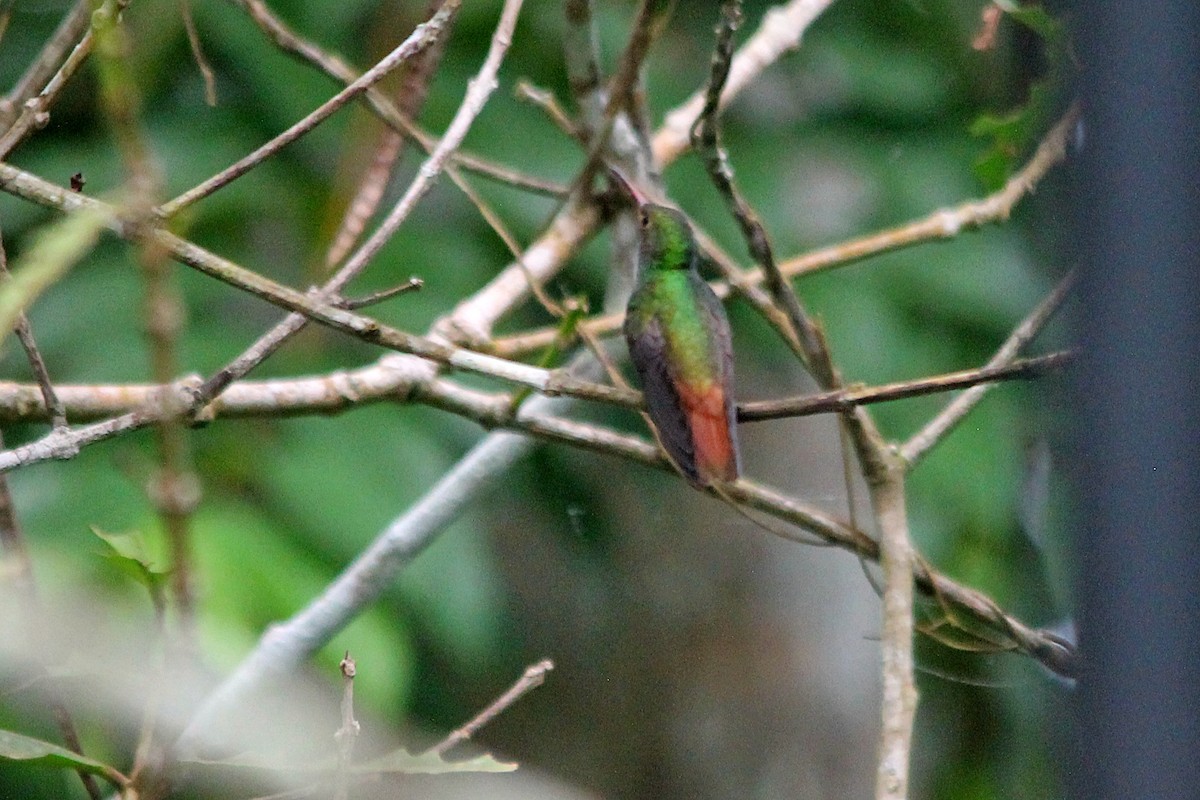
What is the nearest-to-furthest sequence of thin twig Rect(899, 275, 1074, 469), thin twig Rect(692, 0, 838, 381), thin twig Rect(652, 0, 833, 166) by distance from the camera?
thin twig Rect(692, 0, 838, 381), thin twig Rect(899, 275, 1074, 469), thin twig Rect(652, 0, 833, 166)

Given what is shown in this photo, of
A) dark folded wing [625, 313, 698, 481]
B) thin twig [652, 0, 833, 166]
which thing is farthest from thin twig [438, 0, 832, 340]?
dark folded wing [625, 313, 698, 481]

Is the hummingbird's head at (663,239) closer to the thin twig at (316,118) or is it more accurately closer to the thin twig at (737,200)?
the thin twig at (737,200)

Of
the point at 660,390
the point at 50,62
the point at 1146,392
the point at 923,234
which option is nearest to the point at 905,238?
the point at 923,234

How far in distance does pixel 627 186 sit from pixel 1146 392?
153 centimetres

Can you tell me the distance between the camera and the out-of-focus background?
2.16 metres

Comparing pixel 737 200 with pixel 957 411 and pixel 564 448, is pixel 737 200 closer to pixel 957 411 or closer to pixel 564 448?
pixel 957 411

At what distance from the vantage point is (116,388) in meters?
1.77

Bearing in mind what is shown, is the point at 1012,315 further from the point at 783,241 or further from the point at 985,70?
the point at 985,70

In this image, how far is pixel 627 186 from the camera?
84.7 inches

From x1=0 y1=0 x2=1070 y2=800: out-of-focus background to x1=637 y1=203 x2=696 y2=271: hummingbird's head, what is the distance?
482mm

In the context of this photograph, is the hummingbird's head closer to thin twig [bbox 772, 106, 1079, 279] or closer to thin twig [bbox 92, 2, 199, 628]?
thin twig [bbox 772, 106, 1079, 279]

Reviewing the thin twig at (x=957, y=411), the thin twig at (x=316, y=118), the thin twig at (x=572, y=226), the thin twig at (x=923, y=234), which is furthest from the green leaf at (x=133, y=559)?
the thin twig at (x=923, y=234)

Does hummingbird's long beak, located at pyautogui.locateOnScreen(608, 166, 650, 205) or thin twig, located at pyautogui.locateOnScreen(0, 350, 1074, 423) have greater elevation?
hummingbird's long beak, located at pyautogui.locateOnScreen(608, 166, 650, 205)

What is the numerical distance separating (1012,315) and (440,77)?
Result: 1.44 meters
